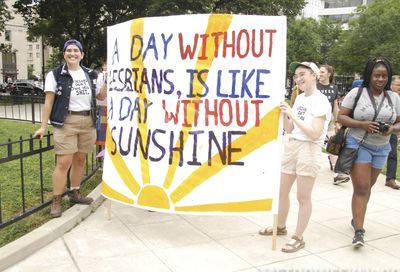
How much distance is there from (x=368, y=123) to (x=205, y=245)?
1945 millimetres

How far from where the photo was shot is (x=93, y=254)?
155 inches

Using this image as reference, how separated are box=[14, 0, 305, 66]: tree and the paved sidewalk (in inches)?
633

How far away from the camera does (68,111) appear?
463 cm

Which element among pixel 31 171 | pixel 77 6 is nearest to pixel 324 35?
pixel 77 6

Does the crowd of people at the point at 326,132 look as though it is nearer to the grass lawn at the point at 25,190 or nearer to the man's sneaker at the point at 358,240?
the man's sneaker at the point at 358,240

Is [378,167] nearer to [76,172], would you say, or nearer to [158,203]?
[158,203]

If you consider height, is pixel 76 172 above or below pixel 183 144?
below

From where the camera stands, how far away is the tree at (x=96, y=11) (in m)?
20.3

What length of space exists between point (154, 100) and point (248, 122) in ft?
3.16

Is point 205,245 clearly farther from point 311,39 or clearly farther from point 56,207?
point 311,39

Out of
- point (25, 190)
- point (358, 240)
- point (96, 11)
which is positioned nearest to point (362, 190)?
point (358, 240)

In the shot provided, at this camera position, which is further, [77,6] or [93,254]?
[77,6]

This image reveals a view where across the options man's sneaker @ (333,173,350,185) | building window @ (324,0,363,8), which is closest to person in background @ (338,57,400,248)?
man's sneaker @ (333,173,350,185)

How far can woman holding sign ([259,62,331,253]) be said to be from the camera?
3830mm
